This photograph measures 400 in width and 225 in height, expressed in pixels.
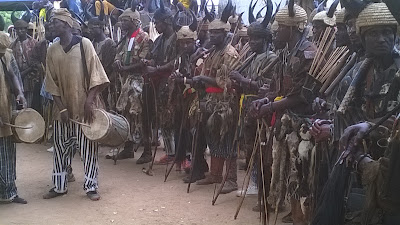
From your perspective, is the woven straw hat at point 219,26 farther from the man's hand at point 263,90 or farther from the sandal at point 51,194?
the sandal at point 51,194

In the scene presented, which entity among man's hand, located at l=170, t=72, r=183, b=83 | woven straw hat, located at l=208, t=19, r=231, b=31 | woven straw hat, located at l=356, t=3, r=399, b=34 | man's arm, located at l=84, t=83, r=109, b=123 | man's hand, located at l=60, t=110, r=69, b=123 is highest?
woven straw hat, located at l=356, t=3, r=399, b=34

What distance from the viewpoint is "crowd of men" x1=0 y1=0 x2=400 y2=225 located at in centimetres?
347

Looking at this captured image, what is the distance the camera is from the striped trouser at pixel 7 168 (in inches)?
242

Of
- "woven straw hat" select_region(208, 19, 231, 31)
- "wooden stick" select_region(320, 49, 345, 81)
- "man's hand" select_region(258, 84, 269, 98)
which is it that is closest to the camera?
"wooden stick" select_region(320, 49, 345, 81)

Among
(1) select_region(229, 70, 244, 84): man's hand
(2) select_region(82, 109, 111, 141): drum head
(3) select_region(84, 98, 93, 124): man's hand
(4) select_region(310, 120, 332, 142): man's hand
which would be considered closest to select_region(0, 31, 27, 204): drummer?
(3) select_region(84, 98, 93, 124): man's hand

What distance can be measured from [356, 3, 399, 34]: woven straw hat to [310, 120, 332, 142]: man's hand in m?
1.00

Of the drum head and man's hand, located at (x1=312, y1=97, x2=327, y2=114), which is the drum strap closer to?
the drum head

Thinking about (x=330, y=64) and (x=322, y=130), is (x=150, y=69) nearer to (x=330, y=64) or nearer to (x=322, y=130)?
(x=330, y=64)

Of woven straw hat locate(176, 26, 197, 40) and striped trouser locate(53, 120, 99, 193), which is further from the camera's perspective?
woven straw hat locate(176, 26, 197, 40)

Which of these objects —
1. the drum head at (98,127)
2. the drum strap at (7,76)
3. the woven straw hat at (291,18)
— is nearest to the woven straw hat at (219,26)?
the woven straw hat at (291,18)

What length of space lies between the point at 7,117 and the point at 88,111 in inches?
38.4

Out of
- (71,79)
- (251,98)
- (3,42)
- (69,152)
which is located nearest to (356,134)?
(251,98)

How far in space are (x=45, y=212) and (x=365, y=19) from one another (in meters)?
4.43

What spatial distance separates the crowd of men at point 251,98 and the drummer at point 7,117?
0.02 metres
